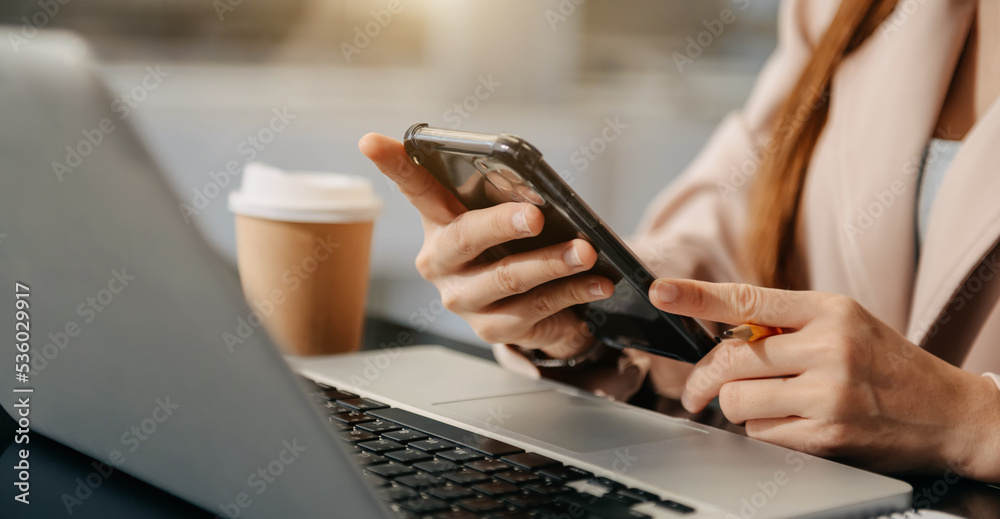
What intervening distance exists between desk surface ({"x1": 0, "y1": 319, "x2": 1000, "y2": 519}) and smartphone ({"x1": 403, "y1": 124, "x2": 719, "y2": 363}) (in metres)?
0.09

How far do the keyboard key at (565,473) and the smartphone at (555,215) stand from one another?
0.40 feet

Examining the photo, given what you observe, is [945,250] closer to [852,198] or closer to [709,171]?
[852,198]

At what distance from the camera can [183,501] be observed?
→ 0.38m

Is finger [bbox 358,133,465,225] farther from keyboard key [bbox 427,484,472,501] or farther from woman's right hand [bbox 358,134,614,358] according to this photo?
keyboard key [bbox 427,484,472,501]

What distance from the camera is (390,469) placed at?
1.31ft

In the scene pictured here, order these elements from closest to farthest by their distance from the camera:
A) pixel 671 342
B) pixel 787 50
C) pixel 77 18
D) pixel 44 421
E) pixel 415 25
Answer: pixel 44 421, pixel 671 342, pixel 787 50, pixel 77 18, pixel 415 25

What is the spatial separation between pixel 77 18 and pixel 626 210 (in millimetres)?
1811

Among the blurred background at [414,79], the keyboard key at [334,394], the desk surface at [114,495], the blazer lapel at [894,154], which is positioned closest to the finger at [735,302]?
the desk surface at [114,495]

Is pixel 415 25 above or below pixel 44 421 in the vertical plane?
above

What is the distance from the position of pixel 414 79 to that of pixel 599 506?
2.60m

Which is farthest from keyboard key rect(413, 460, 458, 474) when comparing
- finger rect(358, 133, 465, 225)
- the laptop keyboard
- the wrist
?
the wrist

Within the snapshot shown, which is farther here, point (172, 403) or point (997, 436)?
point (997, 436)

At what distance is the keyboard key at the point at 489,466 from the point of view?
41 centimetres

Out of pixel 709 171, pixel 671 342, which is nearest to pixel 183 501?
pixel 671 342
